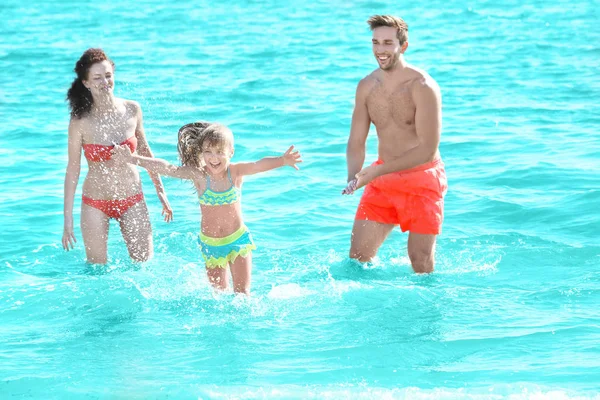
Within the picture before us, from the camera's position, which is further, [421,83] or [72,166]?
[72,166]

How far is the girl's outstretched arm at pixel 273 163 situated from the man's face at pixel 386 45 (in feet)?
3.54

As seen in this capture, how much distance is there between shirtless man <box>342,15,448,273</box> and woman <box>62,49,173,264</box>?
1767 millimetres

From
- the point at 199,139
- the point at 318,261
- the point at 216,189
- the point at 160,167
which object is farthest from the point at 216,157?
the point at 318,261

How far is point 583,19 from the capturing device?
2102 cm

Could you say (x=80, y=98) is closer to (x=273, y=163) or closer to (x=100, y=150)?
(x=100, y=150)

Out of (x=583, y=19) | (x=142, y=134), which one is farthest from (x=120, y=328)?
(x=583, y=19)

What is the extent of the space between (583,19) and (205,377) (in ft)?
57.1

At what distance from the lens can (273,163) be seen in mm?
6297

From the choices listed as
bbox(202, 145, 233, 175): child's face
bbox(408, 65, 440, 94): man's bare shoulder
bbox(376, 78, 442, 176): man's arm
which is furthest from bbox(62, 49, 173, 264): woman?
bbox(408, 65, 440, 94): man's bare shoulder

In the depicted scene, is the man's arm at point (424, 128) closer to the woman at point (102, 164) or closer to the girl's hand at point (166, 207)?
the girl's hand at point (166, 207)

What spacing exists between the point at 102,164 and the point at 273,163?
1.94 m

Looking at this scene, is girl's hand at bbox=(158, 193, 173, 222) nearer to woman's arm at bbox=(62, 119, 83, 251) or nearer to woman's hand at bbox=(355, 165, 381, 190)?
woman's arm at bbox=(62, 119, 83, 251)

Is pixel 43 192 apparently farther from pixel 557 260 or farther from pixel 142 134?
pixel 557 260

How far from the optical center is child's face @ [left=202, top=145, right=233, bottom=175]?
6.46 m
